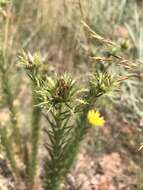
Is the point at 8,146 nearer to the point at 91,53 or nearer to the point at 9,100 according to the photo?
the point at 9,100

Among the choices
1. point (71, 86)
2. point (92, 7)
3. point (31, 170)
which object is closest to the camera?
point (71, 86)

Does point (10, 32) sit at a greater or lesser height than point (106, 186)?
greater

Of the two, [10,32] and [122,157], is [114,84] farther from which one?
[10,32]

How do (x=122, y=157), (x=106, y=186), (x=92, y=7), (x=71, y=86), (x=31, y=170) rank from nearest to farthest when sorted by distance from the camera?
1. (x=71, y=86)
2. (x=31, y=170)
3. (x=106, y=186)
4. (x=122, y=157)
5. (x=92, y=7)

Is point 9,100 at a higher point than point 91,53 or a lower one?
lower

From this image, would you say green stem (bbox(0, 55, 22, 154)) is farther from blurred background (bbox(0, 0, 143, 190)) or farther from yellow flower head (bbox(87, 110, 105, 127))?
yellow flower head (bbox(87, 110, 105, 127))

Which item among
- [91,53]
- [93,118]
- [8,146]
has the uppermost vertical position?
[91,53]

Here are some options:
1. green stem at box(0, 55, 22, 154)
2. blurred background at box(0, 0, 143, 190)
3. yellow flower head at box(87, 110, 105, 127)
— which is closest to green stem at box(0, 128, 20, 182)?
green stem at box(0, 55, 22, 154)

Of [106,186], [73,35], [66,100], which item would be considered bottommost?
[106,186]

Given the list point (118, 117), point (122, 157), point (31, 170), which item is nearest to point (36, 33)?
point (118, 117)

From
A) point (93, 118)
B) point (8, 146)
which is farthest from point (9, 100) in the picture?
point (93, 118)
